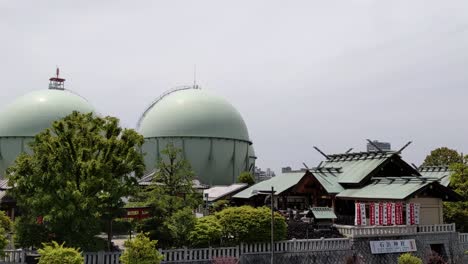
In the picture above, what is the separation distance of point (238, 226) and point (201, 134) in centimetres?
3792

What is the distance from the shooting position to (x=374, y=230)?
32.2m

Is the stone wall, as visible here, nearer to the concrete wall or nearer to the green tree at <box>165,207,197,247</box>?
the concrete wall

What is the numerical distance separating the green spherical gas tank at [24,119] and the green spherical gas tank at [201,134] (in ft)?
39.1

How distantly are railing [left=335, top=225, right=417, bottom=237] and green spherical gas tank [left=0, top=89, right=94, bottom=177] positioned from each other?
41.2 m

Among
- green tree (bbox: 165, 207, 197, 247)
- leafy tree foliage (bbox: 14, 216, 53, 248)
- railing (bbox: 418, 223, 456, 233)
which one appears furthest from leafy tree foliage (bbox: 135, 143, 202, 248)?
railing (bbox: 418, 223, 456, 233)

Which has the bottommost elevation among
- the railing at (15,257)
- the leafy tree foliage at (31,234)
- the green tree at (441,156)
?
the railing at (15,257)

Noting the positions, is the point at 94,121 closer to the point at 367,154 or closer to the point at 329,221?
the point at 329,221

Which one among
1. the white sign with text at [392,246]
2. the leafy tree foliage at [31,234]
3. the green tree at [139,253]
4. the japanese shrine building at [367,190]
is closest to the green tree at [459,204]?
the japanese shrine building at [367,190]

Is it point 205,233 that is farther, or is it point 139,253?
point 205,233

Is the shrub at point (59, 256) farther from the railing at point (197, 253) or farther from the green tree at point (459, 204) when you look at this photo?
the green tree at point (459, 204)

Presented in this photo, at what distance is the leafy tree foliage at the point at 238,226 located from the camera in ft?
90.5

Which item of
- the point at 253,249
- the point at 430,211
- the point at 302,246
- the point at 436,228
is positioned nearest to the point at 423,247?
the point at 436,228

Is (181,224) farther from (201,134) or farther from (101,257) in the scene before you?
(201,134)

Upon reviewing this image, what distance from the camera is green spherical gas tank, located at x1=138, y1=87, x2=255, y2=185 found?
64.9m
